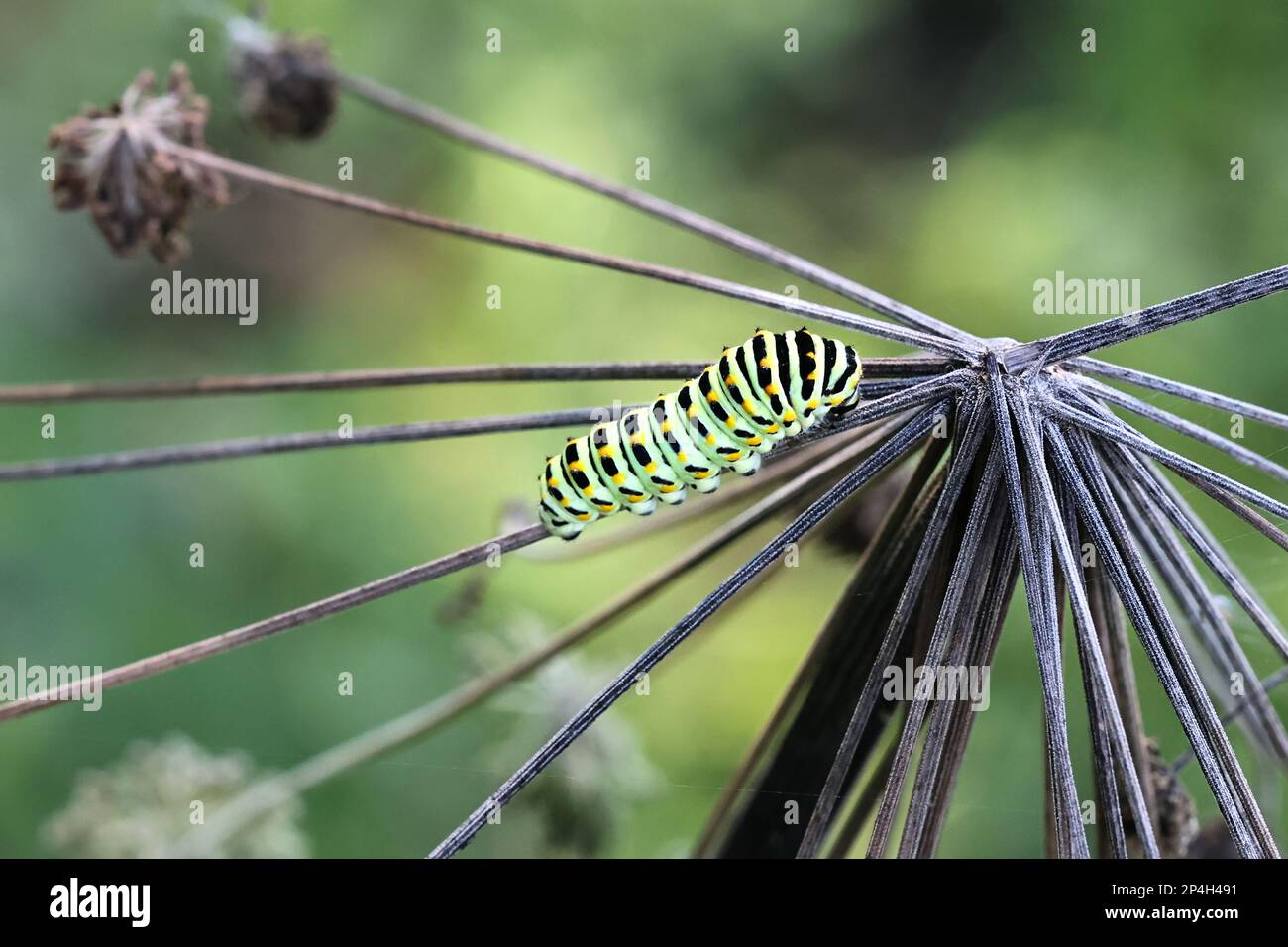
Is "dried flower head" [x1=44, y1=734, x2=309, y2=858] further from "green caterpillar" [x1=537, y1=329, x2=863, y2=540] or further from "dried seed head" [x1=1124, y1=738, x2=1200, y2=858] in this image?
"dried seed head" [x1=1124, y1=738, x2=1200, y2=858]

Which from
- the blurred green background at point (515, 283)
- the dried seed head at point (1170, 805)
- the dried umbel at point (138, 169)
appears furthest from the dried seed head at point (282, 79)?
the dried seed head at point (1170, 805)

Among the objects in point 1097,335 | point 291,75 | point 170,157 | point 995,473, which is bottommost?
point 995,473

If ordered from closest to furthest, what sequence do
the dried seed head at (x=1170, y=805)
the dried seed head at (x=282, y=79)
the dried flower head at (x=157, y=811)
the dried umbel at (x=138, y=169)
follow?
the dried seed head at (x=1170, y=805), the dried umbel at (x=138, y=169), the dried seed head at (x=282, y=79), the dried flower head at (x=157, y=811)

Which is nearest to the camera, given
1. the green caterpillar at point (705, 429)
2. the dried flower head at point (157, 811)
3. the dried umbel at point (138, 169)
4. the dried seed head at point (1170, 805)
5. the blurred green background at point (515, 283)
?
the green caterpillar at point (705, 429)

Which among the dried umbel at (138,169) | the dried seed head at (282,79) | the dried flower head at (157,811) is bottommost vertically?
the dried flower head at (157,811)

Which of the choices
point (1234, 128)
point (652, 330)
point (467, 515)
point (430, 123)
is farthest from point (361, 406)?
point (1234, 128)

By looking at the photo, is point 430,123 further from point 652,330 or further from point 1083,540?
point 652,330

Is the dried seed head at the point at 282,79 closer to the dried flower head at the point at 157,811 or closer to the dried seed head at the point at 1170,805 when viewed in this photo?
the dried flower head at the point at 157,811
